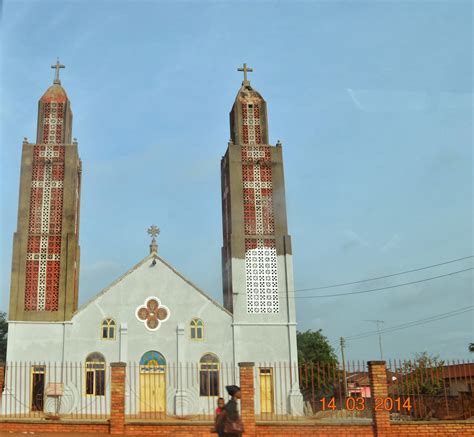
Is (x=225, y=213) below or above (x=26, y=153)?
below

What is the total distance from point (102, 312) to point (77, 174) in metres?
7.28

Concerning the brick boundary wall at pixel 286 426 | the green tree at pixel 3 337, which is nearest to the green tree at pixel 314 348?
the green tree at pixel 3 337

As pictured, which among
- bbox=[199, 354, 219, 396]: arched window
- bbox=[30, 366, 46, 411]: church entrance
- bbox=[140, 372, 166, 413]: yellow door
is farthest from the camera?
bbox=[199, 354, 219, 396]: arched window

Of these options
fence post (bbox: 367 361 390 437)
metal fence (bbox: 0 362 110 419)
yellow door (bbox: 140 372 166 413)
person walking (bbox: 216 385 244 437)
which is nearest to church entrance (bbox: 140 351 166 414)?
yellow door (bbox: 140 372 166 413)

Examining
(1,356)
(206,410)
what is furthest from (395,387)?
(1,356)

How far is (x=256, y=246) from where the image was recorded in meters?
29.0

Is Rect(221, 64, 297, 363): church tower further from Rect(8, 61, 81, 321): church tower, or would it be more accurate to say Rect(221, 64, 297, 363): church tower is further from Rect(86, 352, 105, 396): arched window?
Rect(8, 61, 81, 321): church tower

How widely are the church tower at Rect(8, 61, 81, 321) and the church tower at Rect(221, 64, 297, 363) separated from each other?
712 cm

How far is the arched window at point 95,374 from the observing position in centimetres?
2620

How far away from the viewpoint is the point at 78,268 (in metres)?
30.4

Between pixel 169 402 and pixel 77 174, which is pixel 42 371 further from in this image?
pixel 77 174

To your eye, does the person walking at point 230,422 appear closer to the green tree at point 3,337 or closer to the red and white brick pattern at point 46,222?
the red and white brick pattern at point 46,222

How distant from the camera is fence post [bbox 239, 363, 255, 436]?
15.9 meters

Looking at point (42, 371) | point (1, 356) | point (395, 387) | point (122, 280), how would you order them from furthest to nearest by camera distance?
point (1, 356) → point (122, 280) → point (42, 371) → point (395, 387)
